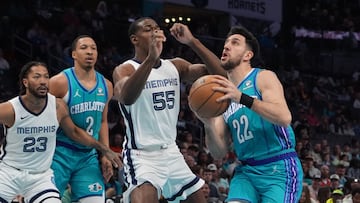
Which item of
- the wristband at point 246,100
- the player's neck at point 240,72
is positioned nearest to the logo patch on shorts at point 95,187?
the player's neck at point 240,72

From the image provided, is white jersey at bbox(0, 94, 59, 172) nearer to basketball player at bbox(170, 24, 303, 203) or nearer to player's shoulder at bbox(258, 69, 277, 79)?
basketball player at bbox(170, 24, 303, 203)

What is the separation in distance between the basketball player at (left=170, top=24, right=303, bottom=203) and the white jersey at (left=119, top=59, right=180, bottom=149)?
0.62 meters

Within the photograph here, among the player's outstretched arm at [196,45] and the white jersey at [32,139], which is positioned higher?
the player's outstretched arm at [196,45]

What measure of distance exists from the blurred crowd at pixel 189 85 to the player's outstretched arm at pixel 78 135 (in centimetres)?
302

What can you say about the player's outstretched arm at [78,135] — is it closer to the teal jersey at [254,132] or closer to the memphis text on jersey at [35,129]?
the memphis text on jersey at [35,129]

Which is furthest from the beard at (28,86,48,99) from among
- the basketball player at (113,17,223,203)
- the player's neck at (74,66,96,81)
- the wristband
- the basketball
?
the wristband

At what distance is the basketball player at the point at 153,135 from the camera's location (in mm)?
5953

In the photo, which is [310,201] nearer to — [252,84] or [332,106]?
[252,84]

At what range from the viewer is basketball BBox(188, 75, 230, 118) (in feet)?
16.6

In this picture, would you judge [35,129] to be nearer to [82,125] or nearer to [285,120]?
[82,125]

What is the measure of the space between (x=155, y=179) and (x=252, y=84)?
121cm

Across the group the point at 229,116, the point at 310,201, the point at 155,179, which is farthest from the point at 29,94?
the point at 310,201

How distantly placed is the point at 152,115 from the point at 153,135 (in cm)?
17

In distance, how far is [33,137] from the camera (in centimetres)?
648
